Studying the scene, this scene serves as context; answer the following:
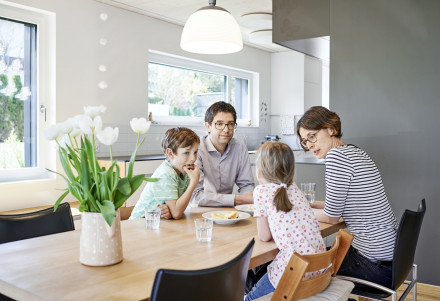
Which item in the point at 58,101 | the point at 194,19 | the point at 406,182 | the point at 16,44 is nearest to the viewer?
the point at 194,19

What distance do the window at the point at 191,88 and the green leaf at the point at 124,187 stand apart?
3.75 meters

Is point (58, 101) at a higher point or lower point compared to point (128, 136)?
higher

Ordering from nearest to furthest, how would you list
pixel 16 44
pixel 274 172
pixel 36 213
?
pixel 274 172
pixel 36 213
pixel 16 44

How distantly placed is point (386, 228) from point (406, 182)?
115 cm

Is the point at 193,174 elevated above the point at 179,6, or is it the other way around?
the point at 179,6

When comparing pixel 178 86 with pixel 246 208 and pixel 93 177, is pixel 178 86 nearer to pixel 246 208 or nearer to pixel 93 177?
pixel 246 208

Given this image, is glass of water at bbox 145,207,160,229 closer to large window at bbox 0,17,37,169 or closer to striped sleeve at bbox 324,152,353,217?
striped sleeve at bbox 324,152,353,217

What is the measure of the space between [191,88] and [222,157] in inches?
123

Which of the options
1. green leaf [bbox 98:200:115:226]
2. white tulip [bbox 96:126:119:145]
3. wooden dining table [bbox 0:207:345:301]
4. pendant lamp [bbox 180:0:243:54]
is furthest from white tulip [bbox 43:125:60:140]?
pendant lamp [bbox 180:0:243:54]

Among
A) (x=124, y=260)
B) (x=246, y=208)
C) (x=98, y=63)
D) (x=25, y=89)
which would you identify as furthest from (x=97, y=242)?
(x=98, y=63)

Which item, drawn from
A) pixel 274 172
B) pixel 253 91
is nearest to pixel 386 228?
pixel 274 172

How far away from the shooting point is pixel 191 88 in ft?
18.9

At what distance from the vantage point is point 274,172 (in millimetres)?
1658

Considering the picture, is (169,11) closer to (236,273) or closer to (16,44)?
(16,44)
